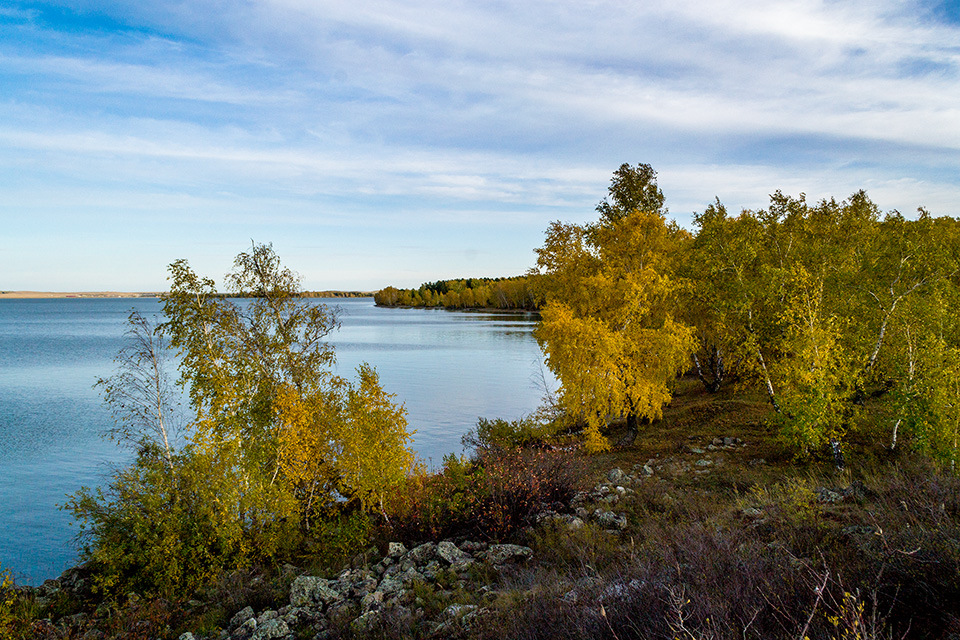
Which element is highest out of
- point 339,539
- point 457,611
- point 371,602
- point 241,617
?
point 457,611

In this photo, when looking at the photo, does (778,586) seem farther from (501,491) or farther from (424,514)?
(424,514)

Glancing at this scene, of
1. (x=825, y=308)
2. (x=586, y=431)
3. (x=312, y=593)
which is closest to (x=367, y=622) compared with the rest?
(x=312, y=593)

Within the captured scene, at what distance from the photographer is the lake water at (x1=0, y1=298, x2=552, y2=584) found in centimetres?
1864

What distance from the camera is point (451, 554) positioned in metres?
12.8

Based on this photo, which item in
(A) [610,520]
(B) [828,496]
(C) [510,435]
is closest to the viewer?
(B) [828,496]

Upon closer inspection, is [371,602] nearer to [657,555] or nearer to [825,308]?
[657,555]

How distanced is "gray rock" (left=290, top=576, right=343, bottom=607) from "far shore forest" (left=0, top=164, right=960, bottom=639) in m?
1.77

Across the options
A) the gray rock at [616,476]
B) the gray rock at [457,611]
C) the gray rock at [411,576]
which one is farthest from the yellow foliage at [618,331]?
the gray rock at [457,611]

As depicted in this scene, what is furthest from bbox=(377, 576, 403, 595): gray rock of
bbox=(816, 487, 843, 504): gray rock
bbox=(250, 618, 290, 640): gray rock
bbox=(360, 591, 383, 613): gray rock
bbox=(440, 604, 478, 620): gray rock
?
bbox=(816, 487, 843, 504): gray rock

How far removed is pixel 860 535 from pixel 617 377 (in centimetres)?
1362

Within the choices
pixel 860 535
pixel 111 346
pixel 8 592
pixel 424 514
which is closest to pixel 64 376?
pixel 111 346

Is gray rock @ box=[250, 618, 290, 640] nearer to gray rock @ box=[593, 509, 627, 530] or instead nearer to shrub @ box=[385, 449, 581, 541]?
shrub @ box=[385, 449, 581, 541]

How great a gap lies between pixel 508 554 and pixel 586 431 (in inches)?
400

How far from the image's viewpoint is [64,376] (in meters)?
43.7
